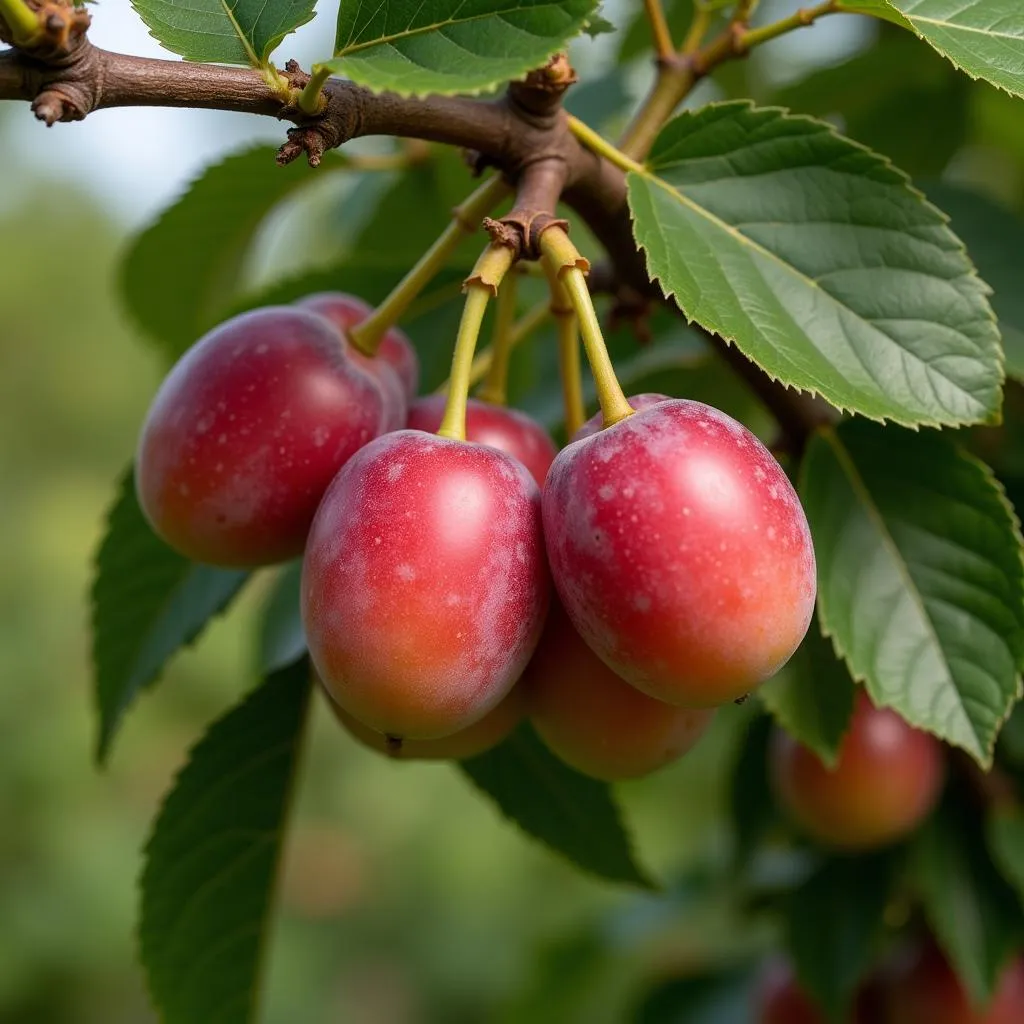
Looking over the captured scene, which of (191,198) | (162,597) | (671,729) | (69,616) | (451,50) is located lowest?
(69,616)

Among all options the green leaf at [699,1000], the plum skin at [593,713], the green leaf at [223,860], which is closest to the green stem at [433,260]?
the plum skin at [593,713]

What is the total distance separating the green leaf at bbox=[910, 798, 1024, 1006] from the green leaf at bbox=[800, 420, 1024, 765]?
1.49 feet

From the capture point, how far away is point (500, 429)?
76 centimetres

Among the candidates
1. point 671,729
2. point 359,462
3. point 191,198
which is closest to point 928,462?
point 671,729

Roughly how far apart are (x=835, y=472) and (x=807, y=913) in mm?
609

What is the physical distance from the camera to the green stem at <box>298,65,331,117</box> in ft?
1.94

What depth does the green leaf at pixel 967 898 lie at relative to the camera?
1104 millimetres

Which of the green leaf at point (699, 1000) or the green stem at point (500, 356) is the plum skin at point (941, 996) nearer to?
the green leaf at point (699, 1000)

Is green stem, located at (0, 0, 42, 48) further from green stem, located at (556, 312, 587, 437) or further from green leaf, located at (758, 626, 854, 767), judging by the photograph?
green leaf, located at (758, 626, 854, 767)

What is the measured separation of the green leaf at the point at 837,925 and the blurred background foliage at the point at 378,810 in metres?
0.45

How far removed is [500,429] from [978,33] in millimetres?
403

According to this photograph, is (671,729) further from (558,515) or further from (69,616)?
(69,616)

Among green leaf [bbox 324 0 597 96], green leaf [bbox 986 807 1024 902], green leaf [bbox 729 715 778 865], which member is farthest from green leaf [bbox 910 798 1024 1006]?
green leaf [bbox 324 0 597 96]

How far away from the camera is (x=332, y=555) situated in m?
0.61
